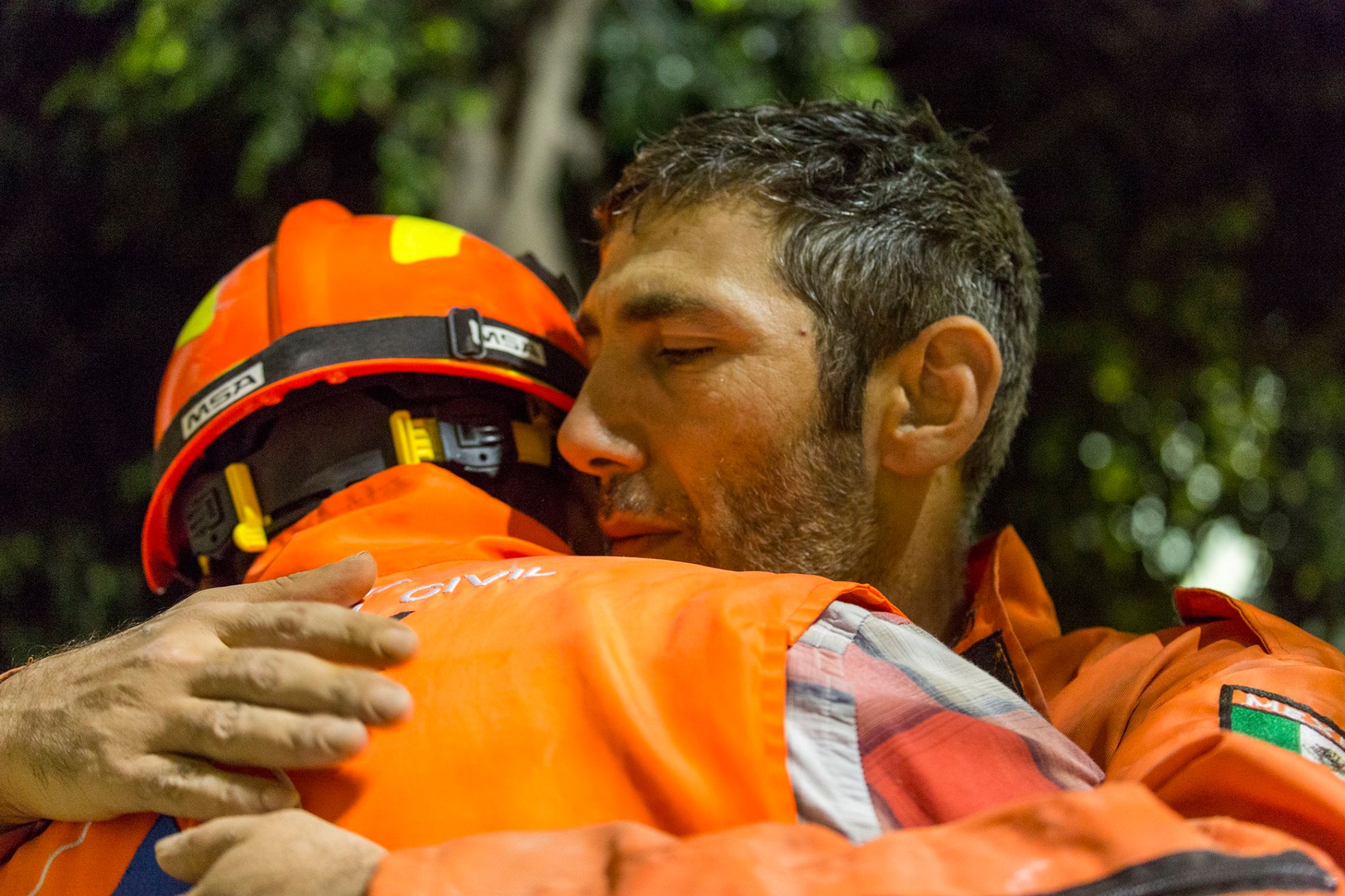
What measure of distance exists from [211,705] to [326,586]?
196 mm

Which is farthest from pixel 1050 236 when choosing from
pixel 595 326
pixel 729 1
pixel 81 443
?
pixel 81 443

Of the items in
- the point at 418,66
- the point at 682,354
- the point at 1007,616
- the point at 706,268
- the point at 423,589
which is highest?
the point at 418,66

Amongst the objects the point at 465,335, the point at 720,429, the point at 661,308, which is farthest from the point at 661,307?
the point at 465,335

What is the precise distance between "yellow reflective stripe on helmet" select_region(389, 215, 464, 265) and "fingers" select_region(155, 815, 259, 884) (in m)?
1.19

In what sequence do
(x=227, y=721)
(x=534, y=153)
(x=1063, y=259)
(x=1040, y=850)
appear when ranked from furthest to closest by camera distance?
1. (x=1063, y=259)
2. (x=534, y=153)
3. (x=227, y=721)
4. (x=1040, y=850)

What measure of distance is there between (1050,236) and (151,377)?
11.4ft

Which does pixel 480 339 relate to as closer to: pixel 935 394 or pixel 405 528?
pixel 405 528

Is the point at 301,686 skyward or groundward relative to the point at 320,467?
groundward

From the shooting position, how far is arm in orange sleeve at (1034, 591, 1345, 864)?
3.59ft

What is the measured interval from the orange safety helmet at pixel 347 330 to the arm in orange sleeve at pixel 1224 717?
1031 mm

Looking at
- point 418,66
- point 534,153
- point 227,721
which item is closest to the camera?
point 227,721

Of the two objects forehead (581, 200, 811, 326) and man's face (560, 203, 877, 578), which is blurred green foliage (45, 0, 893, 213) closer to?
forehead (581, 200, 811, 326)

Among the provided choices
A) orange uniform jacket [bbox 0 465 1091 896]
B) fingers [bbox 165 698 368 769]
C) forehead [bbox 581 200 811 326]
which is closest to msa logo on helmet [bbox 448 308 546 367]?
forehead [bbox 581 200 811 326]

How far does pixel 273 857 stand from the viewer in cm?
95
